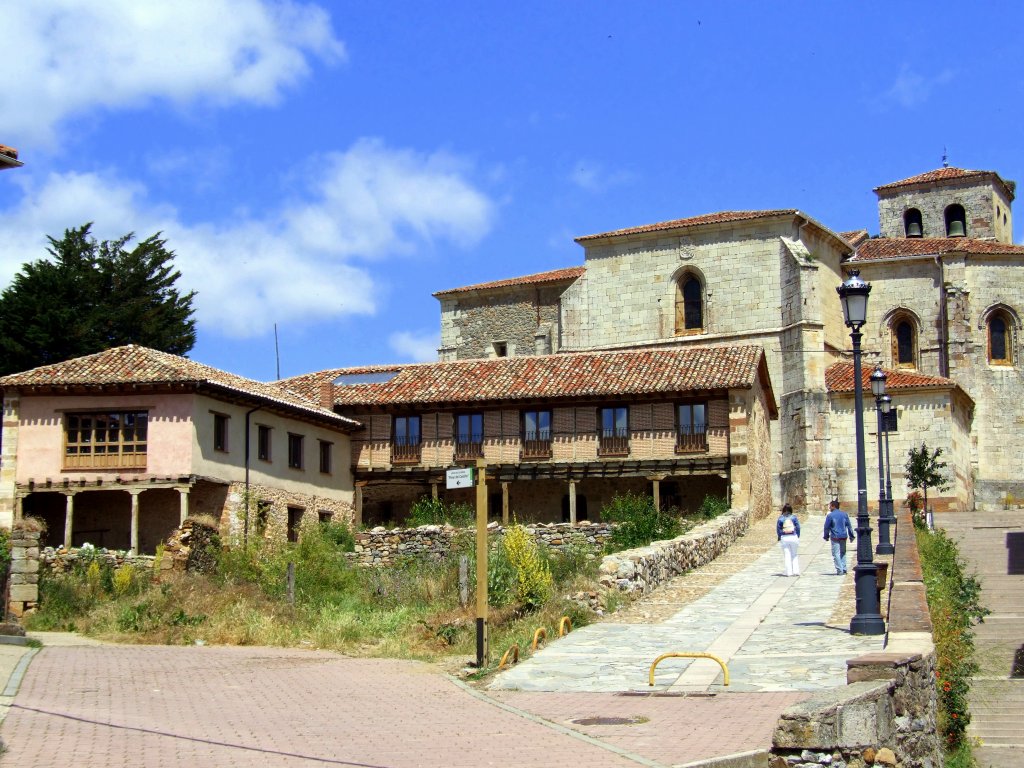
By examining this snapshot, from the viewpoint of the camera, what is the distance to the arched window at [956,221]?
218 ft

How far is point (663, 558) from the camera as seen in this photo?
22766 millimetres

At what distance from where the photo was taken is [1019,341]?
50.9 m

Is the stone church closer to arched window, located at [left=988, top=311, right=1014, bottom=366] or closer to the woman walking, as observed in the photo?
arched window, located at [left=988, top=311, right=1014, bottom=366]

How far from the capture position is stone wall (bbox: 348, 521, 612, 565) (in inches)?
1211

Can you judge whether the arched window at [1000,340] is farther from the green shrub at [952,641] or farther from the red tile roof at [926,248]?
the green shrub at [952,641]

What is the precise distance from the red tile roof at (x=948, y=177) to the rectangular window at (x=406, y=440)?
39365mm

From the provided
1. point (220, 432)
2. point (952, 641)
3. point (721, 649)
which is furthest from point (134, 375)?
point (952, 641)

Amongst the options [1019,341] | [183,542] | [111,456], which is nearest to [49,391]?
[111,456]

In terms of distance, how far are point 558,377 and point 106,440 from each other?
13506 millimetres

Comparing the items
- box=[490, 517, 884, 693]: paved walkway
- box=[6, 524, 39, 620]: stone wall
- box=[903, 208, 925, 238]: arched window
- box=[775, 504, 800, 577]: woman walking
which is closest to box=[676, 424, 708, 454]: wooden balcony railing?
box=[775, 504, 800, 577]: woman walking

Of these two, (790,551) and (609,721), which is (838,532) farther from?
(609,721)

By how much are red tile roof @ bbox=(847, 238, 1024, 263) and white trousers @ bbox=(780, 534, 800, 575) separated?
30.8m

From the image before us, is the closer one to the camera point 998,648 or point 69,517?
point 998,648

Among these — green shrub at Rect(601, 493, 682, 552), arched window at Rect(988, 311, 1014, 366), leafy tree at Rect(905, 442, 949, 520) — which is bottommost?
green shrub at Rect(601, 493, 682, 552)
